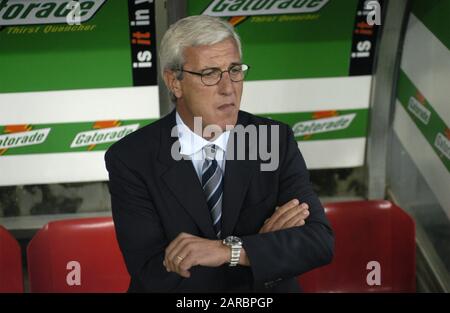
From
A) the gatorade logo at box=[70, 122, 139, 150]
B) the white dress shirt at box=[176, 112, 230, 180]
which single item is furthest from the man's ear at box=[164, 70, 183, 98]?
the gatorade logo at box=[70, 122, 139, 150]

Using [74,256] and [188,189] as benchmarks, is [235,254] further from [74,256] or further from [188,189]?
[74,256]

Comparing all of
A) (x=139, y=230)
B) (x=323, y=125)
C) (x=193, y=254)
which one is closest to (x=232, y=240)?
(x=193, y=254)

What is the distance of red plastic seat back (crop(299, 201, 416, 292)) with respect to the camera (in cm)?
344

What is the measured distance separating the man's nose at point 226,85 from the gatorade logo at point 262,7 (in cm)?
140

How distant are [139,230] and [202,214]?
0.87 feet

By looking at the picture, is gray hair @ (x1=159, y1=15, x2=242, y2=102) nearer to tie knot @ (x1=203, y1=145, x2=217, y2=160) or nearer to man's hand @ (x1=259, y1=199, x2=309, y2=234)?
tie knot @ (x1=203, y1=145, x2=217, y2=160)

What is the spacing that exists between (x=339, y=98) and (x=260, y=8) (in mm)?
838

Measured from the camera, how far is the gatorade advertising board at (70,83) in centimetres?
359

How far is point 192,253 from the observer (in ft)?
7.36

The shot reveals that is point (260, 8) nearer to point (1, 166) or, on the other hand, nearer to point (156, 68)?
point (156, 68)

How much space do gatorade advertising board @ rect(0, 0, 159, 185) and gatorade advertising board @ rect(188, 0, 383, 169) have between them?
1.54 feet

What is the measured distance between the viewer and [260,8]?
12.2 ft
